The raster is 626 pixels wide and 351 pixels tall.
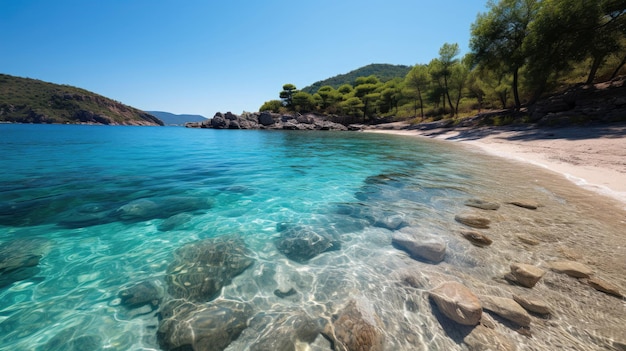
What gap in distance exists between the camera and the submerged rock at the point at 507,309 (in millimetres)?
2533

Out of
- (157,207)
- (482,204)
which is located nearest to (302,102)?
(157,207)

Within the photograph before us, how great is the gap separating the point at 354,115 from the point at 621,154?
59.7m

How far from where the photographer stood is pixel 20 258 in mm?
3709

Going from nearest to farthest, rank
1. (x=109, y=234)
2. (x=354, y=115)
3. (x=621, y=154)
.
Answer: (x=109, y=234)
(x=621, y=154)
(x=354, y=115)

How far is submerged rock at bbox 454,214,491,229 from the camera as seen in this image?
4.93m

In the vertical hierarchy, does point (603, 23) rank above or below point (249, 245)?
above

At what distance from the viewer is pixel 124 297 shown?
3.02 meters

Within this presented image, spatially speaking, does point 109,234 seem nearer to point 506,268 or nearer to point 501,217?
point 506,268

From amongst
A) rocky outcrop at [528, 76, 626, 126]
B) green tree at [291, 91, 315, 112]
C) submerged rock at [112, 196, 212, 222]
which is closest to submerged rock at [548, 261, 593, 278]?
submerged rock at [112, 196, 212, 222]

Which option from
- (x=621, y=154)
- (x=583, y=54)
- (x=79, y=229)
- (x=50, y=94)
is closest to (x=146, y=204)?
(x=79, y=229)

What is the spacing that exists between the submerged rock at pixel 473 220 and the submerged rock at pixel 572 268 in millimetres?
1400

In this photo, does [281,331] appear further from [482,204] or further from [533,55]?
[533,55]

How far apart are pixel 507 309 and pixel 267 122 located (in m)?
59.6

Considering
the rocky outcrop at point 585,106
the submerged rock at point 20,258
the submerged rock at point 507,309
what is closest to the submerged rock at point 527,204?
the submerged rock at point 507,309
